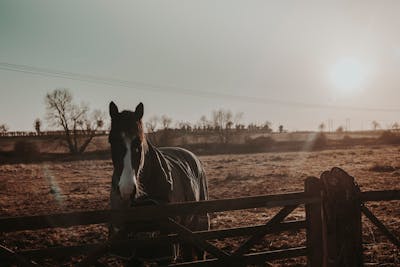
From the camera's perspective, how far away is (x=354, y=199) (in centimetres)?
439

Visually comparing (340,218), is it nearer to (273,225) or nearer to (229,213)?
(273,225)

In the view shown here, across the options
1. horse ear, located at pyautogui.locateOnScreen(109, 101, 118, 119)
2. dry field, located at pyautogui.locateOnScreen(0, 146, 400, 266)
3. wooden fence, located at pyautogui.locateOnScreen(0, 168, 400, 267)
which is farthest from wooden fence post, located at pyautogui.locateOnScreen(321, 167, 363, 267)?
horse ear, located at pyautogui.locateOnScreen(109, 101, 118, 119)

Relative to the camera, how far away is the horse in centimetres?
417

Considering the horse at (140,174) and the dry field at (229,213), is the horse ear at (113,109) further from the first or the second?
the dry field at (229,213)

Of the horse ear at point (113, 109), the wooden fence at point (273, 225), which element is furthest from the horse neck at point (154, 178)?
the wooden fence at point (273, 225)

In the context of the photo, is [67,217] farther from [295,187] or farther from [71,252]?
[295,187]

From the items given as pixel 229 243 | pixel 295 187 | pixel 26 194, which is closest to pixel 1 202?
pixel 26 194

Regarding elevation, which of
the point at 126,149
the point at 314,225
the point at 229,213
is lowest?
the point at 229,213

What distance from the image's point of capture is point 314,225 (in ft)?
14.9

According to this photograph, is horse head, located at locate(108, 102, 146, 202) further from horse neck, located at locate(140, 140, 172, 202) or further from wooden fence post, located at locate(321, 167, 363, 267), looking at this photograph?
wooden fence post, located at locate(321, 167, 363, 267)

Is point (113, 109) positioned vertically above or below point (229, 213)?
above

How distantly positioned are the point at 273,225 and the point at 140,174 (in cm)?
187

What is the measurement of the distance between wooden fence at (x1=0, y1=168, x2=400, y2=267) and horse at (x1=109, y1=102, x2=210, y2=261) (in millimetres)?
440

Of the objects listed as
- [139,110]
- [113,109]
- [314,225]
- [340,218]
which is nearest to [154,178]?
[139,110]
